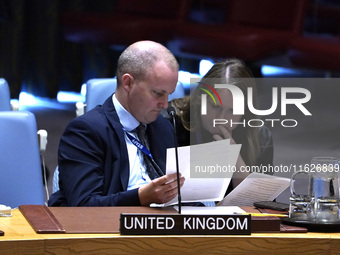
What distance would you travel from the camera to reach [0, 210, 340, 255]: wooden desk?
191 cm

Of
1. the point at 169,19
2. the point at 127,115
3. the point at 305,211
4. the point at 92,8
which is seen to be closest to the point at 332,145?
the point at 169,19

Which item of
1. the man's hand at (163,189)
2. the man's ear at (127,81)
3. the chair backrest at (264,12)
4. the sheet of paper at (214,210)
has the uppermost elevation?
the chair backrest at (264,12)

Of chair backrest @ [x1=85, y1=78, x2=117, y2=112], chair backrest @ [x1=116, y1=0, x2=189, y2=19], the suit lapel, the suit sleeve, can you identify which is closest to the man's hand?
the suit sleeve

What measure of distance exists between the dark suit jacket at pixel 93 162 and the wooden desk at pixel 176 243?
1.69 feet

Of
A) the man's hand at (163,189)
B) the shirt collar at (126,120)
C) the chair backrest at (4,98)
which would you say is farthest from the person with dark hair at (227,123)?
the chair backrest at (4,98)

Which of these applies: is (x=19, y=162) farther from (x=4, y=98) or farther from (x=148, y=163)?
(x=4, y=98)

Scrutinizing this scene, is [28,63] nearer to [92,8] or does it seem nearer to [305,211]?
[92,8]

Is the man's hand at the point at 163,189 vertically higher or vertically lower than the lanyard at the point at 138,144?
lower

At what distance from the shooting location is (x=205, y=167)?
7.62ft

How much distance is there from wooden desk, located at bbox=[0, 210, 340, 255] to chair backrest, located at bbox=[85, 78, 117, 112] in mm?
1525

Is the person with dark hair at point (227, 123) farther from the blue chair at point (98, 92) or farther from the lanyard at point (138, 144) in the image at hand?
the blue chair at point (98, 92)

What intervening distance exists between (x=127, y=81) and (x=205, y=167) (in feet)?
1.86

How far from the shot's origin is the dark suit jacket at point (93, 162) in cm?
253

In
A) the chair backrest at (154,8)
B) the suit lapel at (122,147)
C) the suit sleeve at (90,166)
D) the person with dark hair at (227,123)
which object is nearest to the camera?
the suit sleeve at (90,166)
